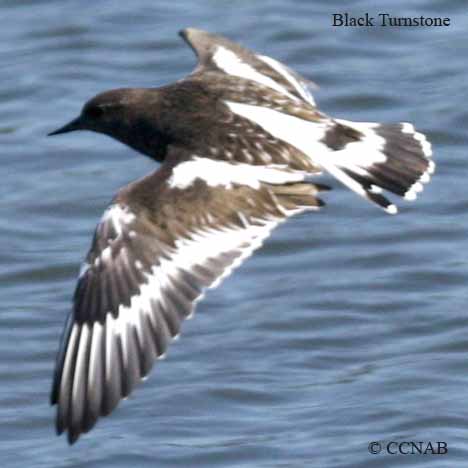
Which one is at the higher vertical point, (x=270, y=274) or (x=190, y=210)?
(x=190, y=210)

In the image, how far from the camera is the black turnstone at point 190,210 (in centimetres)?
562

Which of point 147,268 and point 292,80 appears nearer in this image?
point 147,268

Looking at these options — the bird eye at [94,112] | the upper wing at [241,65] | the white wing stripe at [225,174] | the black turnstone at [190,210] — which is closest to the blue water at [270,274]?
the upper wing at [241,65]

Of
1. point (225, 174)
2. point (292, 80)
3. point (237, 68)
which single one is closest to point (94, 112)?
point (237, 68)

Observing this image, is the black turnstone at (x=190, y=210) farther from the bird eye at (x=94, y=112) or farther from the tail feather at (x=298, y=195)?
the bird eye at (x=94, y=112)

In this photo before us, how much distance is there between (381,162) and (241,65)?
1052mm

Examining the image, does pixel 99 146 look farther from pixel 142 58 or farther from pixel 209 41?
pixel 209 41

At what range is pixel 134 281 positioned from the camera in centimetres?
571

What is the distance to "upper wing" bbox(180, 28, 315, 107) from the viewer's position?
6828mm

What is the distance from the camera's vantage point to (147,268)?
5707 mm

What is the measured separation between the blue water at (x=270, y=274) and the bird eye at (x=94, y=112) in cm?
124

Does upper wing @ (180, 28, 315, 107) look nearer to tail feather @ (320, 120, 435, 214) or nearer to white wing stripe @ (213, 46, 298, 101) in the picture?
white wing stripe @ (213, 46, 298, 101)

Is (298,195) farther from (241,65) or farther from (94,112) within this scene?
(241,65)

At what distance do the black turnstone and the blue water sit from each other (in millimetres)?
1377
